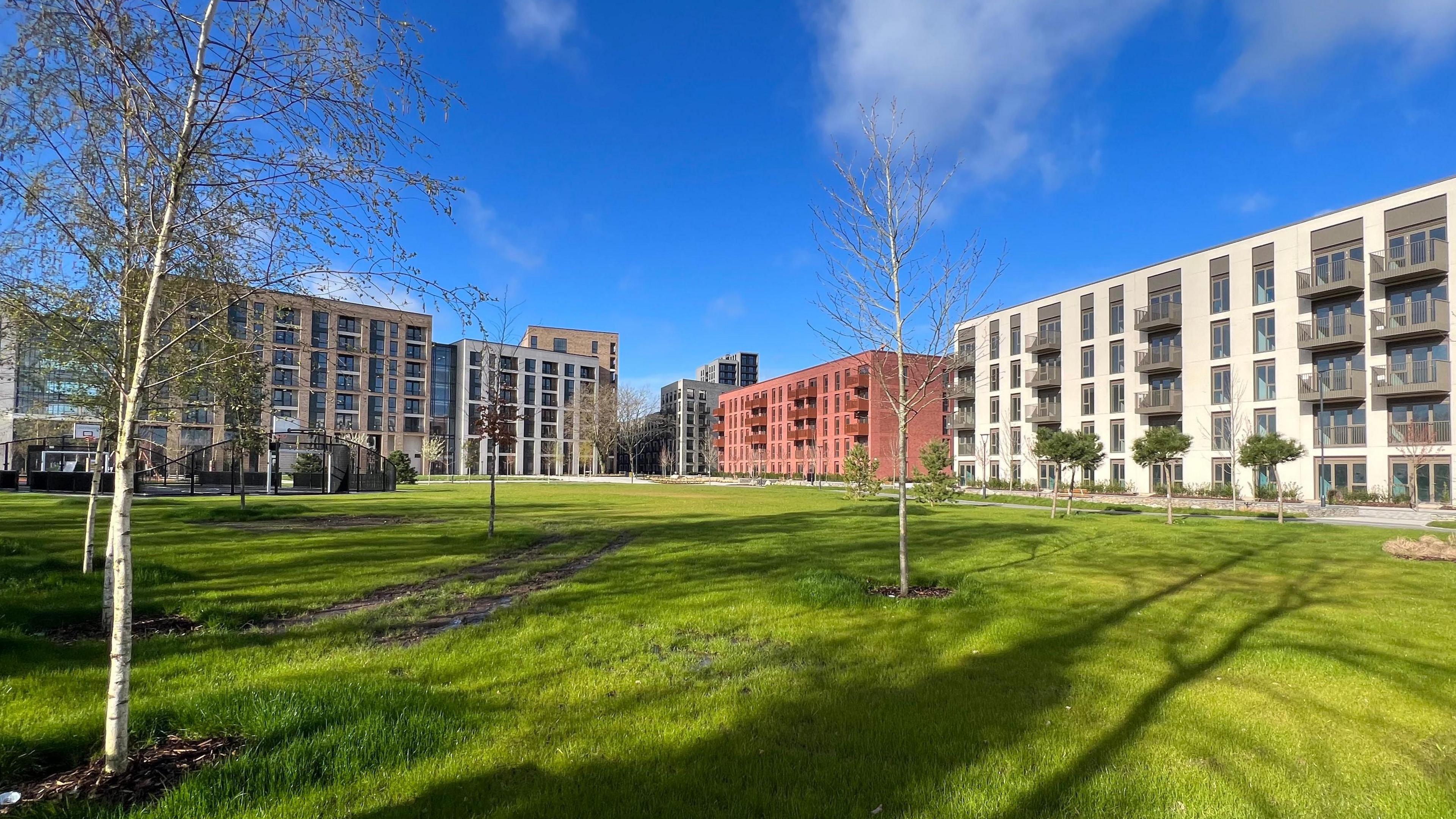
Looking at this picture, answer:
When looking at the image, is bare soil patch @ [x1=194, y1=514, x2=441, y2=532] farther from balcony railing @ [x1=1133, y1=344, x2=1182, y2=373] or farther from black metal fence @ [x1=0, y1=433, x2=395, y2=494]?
balcony railing @ [x1=1133, y1=344, x2=1182, y2=373]

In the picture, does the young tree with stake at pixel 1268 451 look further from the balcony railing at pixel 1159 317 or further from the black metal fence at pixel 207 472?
the black metal fence at pixel 207 472

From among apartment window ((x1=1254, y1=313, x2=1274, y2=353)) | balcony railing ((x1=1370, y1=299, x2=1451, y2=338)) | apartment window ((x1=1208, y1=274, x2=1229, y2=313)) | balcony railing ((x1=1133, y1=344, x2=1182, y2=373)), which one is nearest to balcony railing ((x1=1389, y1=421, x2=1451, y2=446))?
balcony railing ((x1=1370, y1=299, x2=1451, y2=338))

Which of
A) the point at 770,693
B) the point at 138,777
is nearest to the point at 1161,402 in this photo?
the point at 770,693

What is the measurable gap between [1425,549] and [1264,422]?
29.9 meters

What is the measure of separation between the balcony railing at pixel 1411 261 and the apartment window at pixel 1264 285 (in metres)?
4.71

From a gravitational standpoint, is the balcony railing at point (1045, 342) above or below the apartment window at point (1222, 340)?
above

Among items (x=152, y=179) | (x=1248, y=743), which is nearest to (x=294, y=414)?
(x=152, y=179)

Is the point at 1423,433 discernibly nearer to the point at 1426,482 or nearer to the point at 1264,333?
the point at 1426,482

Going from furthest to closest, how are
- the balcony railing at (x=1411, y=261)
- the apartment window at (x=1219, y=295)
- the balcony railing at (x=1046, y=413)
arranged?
the balcony railing at (x=1046, y=413), the apartment window at (x=1219, y=295), the balcony railing at (x=1411, y=261)

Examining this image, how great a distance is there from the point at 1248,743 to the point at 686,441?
13724 centimetres

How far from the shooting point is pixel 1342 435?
36.4 m

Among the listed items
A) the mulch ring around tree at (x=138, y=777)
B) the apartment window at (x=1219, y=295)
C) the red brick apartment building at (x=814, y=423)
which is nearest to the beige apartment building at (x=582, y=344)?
the red brick apartment building at (x=814, y=423)

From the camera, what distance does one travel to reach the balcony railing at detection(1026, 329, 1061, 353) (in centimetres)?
5453

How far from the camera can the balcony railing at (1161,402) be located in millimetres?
43875
